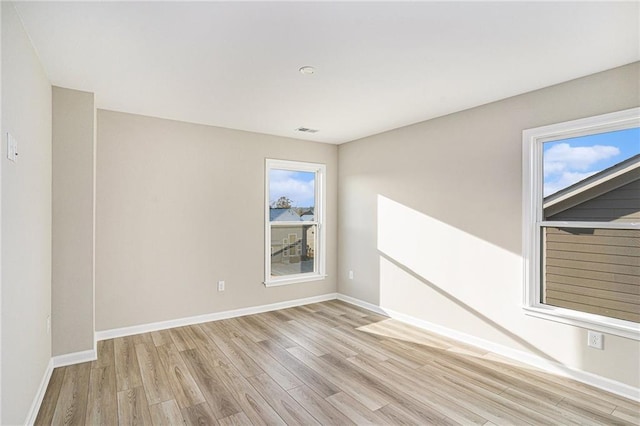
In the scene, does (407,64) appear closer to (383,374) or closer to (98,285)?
(383,374)

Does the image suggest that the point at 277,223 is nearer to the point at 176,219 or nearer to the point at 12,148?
the point at 176,219

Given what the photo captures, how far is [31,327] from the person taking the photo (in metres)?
2.22

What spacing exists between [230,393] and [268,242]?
7.88 ft

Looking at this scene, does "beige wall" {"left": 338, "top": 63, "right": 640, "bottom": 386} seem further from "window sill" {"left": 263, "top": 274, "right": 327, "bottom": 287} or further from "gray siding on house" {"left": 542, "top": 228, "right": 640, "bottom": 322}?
"window sill" {"left": 263, "top": 274, "right": 327, "bottom": 287}

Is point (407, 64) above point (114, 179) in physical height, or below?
above

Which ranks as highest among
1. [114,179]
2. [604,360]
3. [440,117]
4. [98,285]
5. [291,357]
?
[440,117]

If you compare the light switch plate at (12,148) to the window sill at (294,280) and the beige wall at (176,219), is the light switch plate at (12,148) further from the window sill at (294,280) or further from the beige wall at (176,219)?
the window sill at (294,280)

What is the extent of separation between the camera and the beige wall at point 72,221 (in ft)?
9.62

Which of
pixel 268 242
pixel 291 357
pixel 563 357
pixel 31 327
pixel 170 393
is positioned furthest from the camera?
pixel 268 242

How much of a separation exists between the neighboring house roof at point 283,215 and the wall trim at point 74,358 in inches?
101

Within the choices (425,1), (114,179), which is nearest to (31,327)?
(114,179)

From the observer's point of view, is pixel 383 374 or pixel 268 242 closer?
pixel 383 374

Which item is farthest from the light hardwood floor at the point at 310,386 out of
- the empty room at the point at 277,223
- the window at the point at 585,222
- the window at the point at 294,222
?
the window at the point at 294,222

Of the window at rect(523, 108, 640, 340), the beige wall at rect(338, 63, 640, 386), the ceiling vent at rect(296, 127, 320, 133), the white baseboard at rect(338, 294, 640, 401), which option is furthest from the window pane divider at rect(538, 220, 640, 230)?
the ceiling vent at rect(296, 127, 320, 133)
